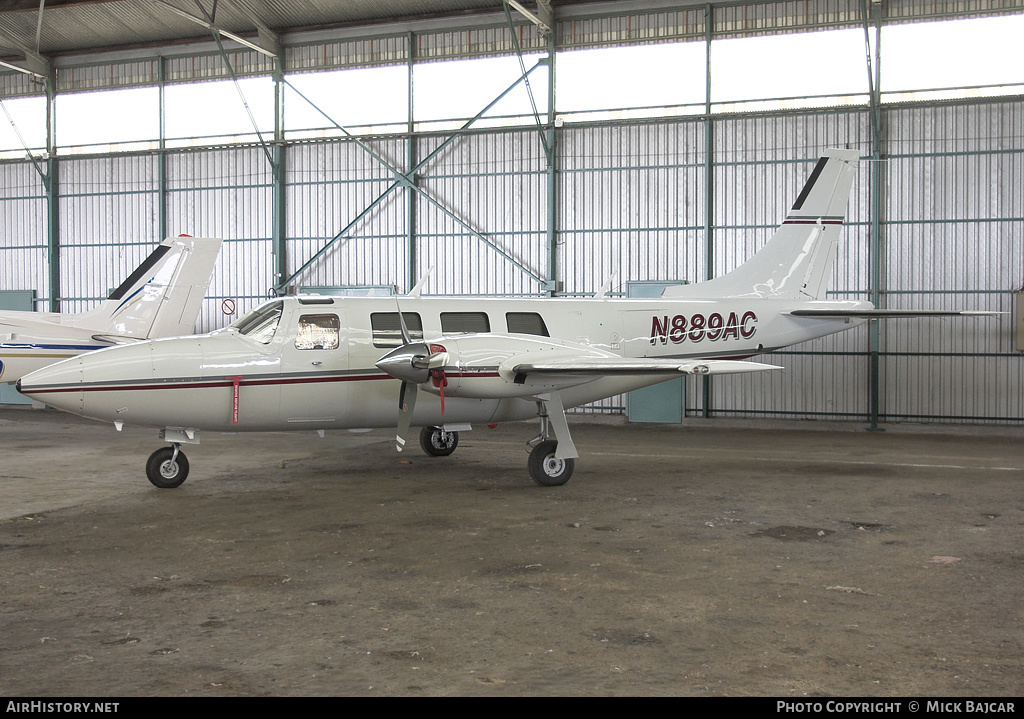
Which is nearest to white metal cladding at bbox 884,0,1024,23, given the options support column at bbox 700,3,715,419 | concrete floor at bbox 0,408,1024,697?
support column at bbox 700,3,715,419

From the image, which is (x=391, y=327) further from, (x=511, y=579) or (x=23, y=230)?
(x=23, y=230)

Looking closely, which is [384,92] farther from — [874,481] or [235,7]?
[874,481]

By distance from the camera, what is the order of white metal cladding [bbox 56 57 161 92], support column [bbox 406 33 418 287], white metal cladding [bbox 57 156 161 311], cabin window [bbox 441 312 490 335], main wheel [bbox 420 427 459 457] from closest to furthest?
cabin window [bbox 441 312 490 335] → main wheel [bbox 420 427 459 457] → support column [bbox 406 33 418 287] → white metal cladding [bbox 56 57 161 92] → white metal cladding [bbox 57 156 161 311]

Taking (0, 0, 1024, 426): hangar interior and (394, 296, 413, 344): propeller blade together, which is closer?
(394, 296, 413, 344): propeller blade

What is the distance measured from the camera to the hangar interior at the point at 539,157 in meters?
20.3

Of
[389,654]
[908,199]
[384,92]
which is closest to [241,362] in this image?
[389,654]

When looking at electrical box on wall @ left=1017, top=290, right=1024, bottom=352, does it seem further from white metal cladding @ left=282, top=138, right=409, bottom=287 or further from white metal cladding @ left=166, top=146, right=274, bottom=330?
white metal cladding @ left=166, top=146, right=274, bottom=330

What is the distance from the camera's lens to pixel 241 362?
11734mm

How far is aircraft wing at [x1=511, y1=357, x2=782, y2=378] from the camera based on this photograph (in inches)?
426

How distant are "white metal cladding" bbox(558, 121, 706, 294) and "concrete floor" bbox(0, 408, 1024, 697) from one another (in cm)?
908

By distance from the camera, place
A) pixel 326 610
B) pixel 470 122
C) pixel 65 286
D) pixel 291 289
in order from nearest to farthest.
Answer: pixel 326 610 → pixel 470 122 → pixel 291 289 → pixel 65 286

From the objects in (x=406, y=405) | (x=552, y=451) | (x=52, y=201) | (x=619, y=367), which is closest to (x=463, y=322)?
(x=406, y=405)

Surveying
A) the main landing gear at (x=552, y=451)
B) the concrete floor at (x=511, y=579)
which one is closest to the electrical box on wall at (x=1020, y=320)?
the concrete floor at (x=511, y=579)

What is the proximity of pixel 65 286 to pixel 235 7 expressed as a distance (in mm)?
10720
